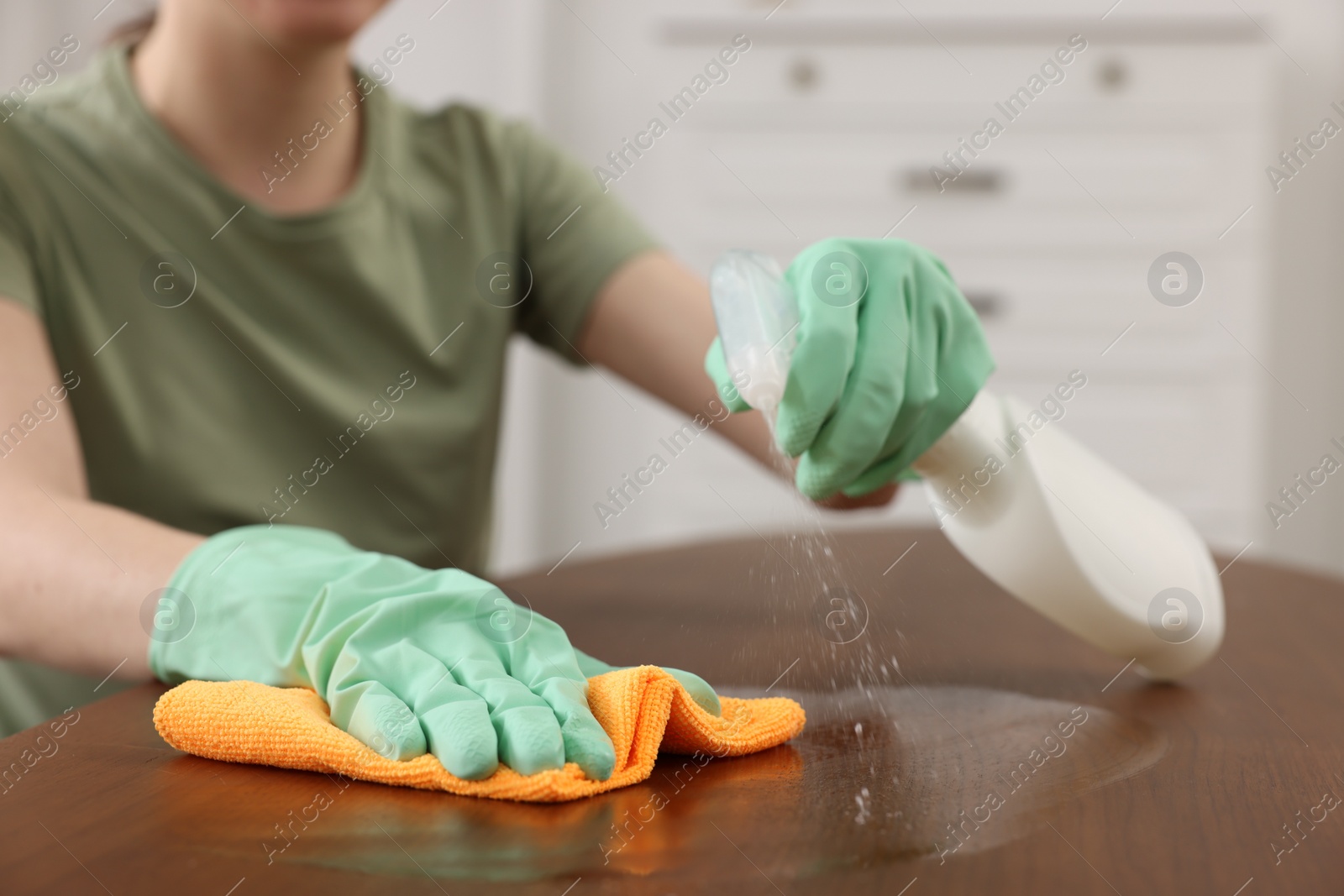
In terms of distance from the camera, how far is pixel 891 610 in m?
0.86

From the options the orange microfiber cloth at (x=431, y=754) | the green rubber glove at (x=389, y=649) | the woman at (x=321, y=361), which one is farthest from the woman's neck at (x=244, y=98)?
the orange microfiber cloth at (x=431, y=754)

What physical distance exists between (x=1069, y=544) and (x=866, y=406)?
0.50ft

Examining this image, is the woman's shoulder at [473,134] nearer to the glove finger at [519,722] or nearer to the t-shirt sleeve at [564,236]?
the t-shirt sleeve at [564,236]

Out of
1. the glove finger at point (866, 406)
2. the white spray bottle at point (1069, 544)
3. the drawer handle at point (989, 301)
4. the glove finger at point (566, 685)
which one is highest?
the glove finger at point (866, 406)

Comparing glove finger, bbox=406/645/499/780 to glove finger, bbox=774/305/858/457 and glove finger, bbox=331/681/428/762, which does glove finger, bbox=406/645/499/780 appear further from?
glove finger, bbox=774/305/858/457

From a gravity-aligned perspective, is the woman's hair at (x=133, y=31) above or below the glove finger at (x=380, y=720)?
above

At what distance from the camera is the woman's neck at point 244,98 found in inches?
40.0

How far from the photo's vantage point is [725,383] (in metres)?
0.65

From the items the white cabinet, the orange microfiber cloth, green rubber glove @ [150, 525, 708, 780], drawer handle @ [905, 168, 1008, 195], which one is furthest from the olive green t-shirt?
drawer handle @ [905, 168, 1008, 195]

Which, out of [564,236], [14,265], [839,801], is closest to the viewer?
[839,801]

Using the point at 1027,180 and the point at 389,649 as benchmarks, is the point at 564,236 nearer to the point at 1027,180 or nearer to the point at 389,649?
the point at 389,649

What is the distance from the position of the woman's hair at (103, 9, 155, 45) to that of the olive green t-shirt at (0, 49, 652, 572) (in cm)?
8

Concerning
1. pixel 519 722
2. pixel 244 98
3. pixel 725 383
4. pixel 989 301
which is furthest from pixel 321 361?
pixel 989 301

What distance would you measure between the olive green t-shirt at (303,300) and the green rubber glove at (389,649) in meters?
0.38
